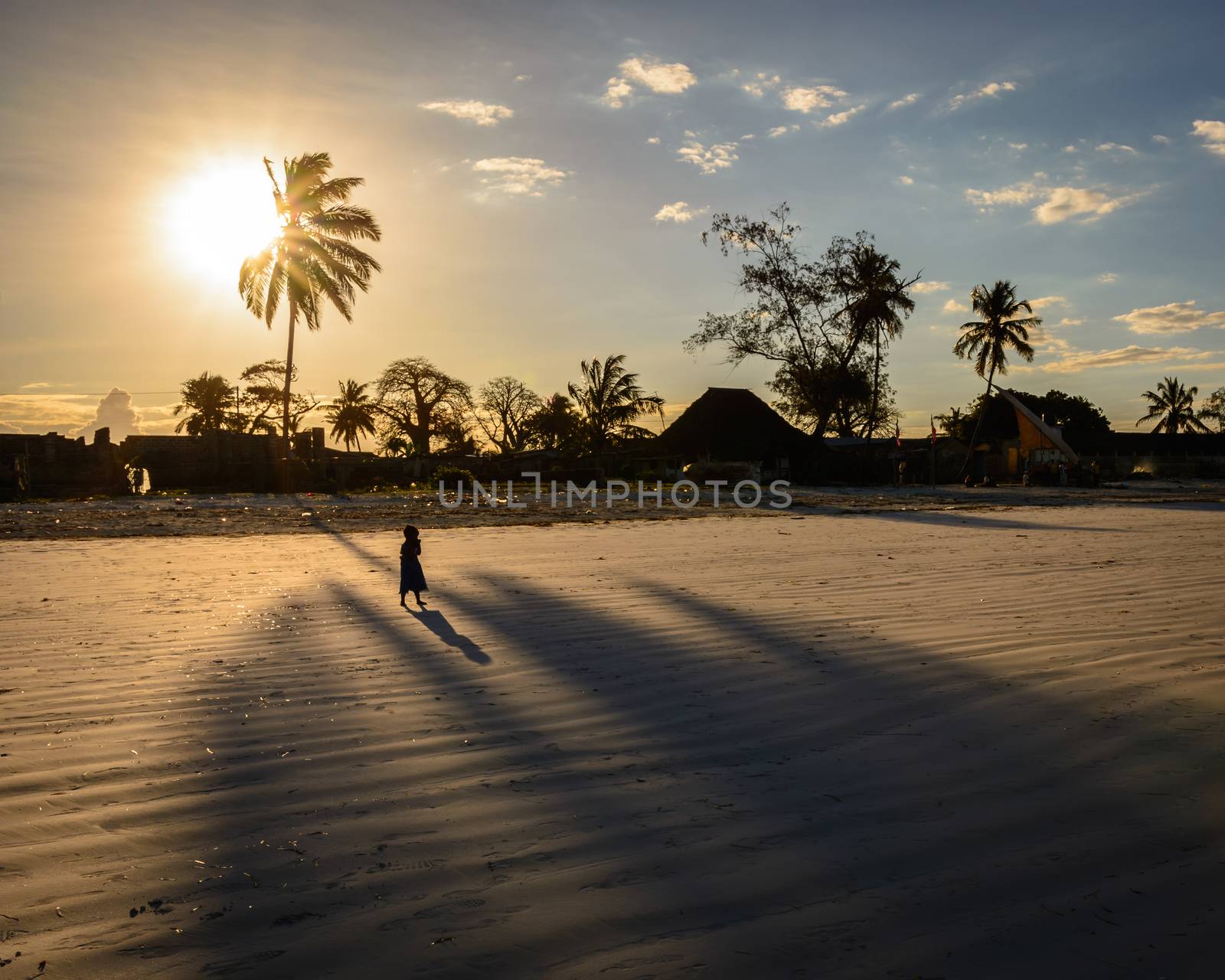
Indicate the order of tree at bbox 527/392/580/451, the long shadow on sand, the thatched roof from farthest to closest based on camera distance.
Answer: tree at bbox 527/392/580/451 < the thatched roof < the long shadow on sand

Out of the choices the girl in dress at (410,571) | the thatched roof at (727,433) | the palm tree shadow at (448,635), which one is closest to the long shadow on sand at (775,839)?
the palm tree shadow at (448,635)

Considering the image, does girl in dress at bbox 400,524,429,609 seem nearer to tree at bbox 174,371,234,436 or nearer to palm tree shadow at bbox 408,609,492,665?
palm tree shadow at bbox 408,609,492,665

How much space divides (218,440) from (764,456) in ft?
78.7

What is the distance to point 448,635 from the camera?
5.68 m

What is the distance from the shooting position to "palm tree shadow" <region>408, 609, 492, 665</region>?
5.08m

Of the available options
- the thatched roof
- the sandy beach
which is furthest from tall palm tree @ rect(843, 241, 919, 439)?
the sandy beach

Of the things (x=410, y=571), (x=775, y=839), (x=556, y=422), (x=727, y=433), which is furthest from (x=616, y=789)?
(x=556, y=422)

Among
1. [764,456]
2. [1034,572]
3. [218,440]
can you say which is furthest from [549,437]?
[1034,572]

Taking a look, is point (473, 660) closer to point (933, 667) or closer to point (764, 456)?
point (933, 667)

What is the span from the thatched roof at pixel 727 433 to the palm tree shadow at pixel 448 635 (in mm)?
34812

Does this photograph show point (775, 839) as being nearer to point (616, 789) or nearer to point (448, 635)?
point (616, 789)

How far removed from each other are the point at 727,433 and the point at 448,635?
3722cm

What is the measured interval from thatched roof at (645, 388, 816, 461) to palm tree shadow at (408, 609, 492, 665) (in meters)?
34.8

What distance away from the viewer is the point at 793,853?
2.55 meters
